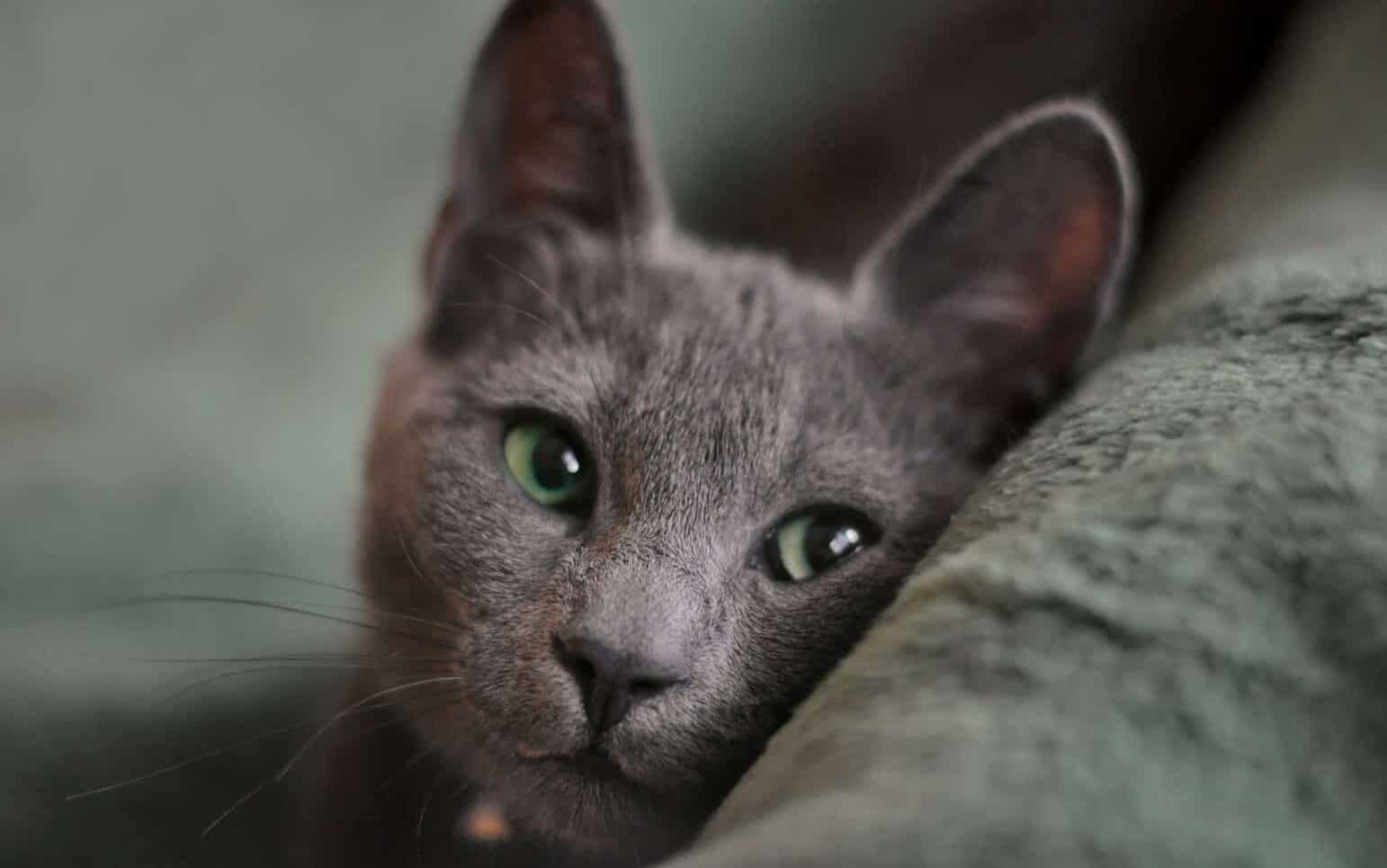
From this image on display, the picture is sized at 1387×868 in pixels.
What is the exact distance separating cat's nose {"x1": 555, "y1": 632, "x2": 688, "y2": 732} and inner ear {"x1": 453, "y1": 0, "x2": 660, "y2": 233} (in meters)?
0.47

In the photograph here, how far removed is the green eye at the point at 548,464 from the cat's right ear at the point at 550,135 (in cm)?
23

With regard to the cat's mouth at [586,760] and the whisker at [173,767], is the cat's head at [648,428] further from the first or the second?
the whisker at [173,767]

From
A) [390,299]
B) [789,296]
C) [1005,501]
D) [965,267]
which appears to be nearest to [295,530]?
[390,299]

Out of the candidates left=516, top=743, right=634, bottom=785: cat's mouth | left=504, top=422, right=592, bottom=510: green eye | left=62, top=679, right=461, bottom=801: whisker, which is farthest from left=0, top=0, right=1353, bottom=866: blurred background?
left=516, top=743, right=634, bottom=785: cat's mouth

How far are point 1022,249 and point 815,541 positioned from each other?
0.34 m

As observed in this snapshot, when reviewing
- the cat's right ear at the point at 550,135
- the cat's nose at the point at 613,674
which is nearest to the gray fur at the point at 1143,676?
the cat's nose at the point at 613,674

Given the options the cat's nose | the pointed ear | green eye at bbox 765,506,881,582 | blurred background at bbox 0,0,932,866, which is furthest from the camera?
blurred background at bbox 0,0,932,866

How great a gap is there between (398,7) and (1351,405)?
1.58 meters

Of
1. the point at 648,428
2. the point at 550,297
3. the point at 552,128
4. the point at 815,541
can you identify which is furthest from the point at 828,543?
the point at 552,128

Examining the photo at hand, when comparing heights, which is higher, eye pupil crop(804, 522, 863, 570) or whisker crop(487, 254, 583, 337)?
whisker crop(487, 254, 583, 337)

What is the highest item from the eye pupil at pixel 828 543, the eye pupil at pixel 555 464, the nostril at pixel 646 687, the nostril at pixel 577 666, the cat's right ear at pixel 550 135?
the cat's right ear at pixel 550 135

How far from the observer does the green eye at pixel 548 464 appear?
859 mm

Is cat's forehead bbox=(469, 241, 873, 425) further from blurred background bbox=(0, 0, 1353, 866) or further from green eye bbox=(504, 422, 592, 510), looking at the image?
blurred background bbox=(0, 0, 1353, 866)

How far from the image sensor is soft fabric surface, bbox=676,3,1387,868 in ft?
1.38
